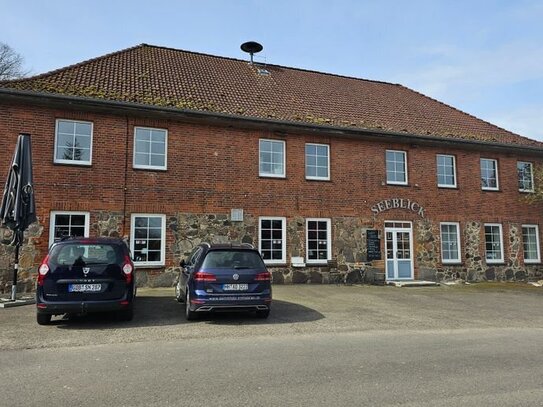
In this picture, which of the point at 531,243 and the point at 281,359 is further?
the point at 531,243

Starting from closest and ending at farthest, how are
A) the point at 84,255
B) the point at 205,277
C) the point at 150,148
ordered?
the point at 84,255, the point at 205,277, the point at 150,148

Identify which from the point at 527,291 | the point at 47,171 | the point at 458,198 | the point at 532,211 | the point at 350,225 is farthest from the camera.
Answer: the point at 532,211

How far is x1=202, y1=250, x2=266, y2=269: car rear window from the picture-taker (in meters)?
8.54

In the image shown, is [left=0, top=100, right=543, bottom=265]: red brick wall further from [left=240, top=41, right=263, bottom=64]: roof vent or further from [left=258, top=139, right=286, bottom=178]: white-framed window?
[left=240, top=41, right=263, bottom=64]: roof vent

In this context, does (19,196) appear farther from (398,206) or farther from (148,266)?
(398,206)

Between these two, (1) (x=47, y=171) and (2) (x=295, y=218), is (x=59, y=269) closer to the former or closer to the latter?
(1) (x=47, y=171)

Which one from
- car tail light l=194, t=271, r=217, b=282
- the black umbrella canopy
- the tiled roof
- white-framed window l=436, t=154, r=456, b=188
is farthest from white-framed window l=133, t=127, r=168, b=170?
white-framed window l=436, t=154, r=456, b=188

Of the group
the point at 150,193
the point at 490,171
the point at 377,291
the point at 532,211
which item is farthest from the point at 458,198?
the point at 150,193

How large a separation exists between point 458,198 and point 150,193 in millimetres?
12005

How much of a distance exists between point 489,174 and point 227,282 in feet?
48.1

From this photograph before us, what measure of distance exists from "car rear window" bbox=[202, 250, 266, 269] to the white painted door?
9.15 meters

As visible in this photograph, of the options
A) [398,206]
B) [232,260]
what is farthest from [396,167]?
[232,260]

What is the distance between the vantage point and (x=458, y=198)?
17.8 m

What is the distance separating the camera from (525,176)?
756 inches
